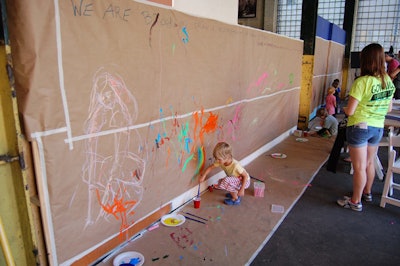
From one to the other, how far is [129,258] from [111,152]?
2.52ft

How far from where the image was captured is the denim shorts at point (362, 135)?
2.59 m

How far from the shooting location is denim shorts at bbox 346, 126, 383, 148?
2.59 m

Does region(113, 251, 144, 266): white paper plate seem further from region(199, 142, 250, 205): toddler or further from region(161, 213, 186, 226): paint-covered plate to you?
region(199, 142, 250, 205): toddler

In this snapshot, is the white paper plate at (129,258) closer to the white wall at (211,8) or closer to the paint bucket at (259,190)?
the paint bucket at (259,190)

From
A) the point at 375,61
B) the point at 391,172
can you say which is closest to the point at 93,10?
the point at 375,61

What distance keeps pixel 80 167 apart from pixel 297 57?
4535mm

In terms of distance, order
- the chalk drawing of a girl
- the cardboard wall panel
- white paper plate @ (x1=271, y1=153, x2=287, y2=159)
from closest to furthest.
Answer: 1. the cardboard wall panel
2. the chalk drawing of a girl
3. white paper plate @ (x1=271, y1=153, x2=287, y2=159)

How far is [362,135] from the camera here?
259cm

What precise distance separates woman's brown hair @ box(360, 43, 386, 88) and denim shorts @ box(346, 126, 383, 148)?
1.30ft

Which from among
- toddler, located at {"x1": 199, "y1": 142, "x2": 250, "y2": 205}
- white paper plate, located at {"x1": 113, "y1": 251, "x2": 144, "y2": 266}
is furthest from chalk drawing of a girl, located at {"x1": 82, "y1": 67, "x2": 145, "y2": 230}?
toddler, located at {"x1": 199, "y1": 142, "x2": 250, "y2": 205}

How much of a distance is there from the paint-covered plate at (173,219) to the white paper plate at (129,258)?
431mm

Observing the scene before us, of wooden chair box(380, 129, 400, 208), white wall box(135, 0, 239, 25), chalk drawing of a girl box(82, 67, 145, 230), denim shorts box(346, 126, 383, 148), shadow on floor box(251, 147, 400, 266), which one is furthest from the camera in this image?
white wall box(135, 0, 239, 25)

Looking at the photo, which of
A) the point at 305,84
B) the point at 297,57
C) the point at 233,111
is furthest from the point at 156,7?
the point at 305,84

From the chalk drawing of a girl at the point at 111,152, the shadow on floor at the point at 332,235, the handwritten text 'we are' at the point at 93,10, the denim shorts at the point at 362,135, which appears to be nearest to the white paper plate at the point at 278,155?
the shadow on floor at the point at 332,235
